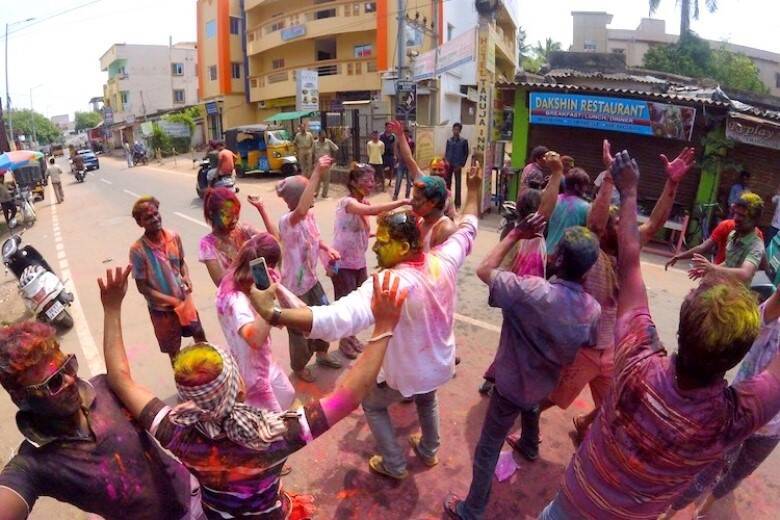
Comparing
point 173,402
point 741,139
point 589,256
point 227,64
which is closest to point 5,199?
point 173,402

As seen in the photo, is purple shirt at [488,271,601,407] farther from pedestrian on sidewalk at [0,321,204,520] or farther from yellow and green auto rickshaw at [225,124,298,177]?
yellow and green auto rickshaw at [225,124,298,177]

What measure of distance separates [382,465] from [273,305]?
1.63 m

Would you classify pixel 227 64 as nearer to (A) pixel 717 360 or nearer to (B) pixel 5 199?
(B) pixel 5 199

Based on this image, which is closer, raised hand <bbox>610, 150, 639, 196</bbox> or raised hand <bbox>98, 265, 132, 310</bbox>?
raised hand <bbox>610, 150, 639, 196</bbox>

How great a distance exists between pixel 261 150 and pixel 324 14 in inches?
511

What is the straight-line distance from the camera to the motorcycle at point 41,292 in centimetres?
588

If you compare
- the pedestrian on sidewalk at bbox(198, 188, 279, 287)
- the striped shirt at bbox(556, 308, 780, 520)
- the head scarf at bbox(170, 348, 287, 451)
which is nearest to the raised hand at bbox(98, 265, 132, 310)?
the head scarf at bbox(170, 348, 287, 451)

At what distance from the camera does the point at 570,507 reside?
6.14ft

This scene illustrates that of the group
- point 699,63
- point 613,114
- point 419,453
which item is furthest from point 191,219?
point 699,63

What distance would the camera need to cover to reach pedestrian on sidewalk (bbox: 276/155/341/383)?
404 centimetres

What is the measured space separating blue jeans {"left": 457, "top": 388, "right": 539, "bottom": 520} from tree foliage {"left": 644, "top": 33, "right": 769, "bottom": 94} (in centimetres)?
2982

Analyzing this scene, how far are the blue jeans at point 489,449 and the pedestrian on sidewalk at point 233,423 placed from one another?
110 cm

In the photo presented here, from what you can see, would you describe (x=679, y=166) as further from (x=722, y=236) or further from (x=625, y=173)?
(x=722, y=236)

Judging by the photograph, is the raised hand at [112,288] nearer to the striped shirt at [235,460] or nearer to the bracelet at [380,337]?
the striped shirt at [235,460]
